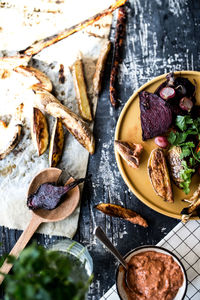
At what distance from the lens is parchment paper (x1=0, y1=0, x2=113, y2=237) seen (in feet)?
9.08

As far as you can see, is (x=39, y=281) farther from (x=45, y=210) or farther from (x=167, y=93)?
(x=167, y=93)

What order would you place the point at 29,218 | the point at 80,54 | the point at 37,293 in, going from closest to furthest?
the point at 37,293 < the point at 29,218 < the point at 80,54

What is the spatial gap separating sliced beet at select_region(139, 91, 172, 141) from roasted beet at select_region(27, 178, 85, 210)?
658mm

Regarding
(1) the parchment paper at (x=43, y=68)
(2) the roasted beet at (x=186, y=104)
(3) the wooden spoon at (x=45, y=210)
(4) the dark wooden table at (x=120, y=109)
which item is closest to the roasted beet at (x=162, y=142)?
(2) the roasted beet at (x=186, y=104)

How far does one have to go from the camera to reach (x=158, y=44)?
9.82 ft

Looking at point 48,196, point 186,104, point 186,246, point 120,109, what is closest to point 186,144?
point 186,104

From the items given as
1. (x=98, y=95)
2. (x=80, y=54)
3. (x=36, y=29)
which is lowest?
(x=98, y=95)

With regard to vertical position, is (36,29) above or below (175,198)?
above

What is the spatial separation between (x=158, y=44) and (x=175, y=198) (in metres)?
1.43

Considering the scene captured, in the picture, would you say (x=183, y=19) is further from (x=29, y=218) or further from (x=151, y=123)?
(x=29, y=218)

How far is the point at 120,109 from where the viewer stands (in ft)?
9.55

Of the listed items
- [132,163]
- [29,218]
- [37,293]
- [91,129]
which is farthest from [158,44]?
[37,293]

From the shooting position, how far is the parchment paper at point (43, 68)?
2768 mm

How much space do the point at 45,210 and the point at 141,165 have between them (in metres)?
0.87
